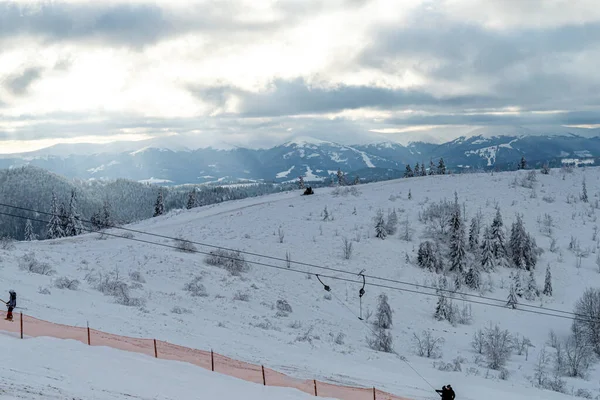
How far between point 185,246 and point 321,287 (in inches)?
495

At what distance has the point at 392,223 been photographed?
45.2m

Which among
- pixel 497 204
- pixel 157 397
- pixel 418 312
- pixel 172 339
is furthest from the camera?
pixel 497 204

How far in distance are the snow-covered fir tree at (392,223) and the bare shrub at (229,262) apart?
47.2 feet

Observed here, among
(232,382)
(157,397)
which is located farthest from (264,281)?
(157,397)

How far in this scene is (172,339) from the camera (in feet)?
66.2

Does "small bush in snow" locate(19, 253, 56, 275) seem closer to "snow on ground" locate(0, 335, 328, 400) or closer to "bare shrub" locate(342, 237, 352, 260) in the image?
"snow on ground" locate(0, 335, 328, 400)

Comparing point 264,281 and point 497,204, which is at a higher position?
point 497,204

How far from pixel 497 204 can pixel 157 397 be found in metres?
43.8

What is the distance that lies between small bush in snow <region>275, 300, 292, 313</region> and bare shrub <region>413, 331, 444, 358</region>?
7464 mm

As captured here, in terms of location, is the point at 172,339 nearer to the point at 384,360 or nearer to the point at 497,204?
the point at 384,360

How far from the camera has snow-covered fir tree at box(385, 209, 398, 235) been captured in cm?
4447

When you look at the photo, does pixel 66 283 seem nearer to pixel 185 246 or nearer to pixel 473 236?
pixel 185 246

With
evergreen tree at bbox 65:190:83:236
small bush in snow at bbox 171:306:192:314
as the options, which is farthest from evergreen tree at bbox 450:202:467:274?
evergreen tree at bbox 65:190:83:236

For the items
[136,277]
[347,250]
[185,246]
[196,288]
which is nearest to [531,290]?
[347,250]
